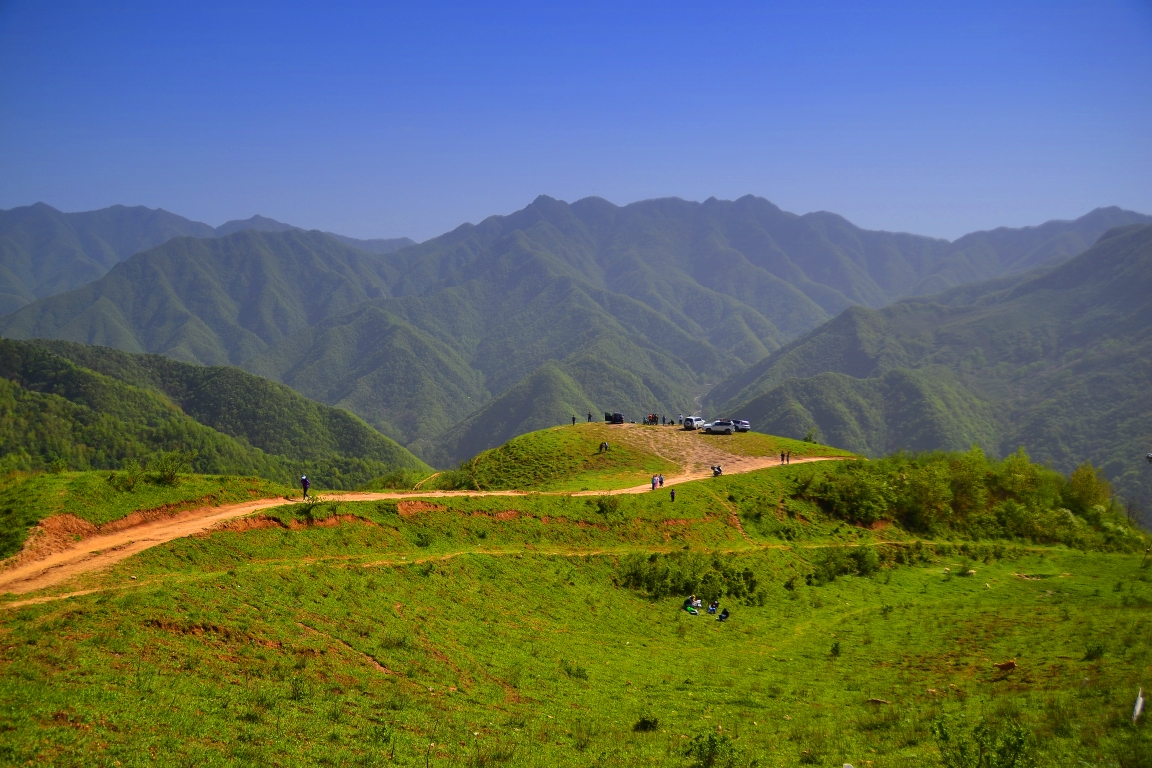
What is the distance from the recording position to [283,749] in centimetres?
1336

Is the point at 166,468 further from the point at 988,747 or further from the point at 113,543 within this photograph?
the point at 988,747

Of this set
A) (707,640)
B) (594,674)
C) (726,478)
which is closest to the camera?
(594,674)

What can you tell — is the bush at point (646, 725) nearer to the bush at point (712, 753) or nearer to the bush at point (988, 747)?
the bush at point (712, 753)

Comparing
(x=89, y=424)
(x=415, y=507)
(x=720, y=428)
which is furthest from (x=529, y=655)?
(x=89, y=424)

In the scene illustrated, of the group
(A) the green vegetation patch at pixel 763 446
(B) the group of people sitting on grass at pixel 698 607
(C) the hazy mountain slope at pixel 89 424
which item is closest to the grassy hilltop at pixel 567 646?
(B) the group of people sitting on grass at pixel 698 607

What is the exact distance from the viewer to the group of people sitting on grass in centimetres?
3038

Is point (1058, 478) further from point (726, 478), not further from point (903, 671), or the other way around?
point (903, 671)

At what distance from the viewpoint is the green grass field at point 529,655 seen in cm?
1403

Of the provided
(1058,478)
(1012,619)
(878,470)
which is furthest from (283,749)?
(1058,478)

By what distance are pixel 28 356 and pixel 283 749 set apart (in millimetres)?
214561

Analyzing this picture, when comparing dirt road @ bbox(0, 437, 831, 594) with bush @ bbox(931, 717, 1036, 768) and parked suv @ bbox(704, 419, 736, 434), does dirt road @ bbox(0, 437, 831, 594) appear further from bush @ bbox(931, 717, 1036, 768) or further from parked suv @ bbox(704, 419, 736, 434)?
parked suv @ bbox(704, 419, 736, 434)

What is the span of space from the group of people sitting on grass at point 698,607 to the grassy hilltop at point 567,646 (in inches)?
22.2

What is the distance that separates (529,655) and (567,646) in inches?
88.7

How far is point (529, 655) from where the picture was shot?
881 inches
